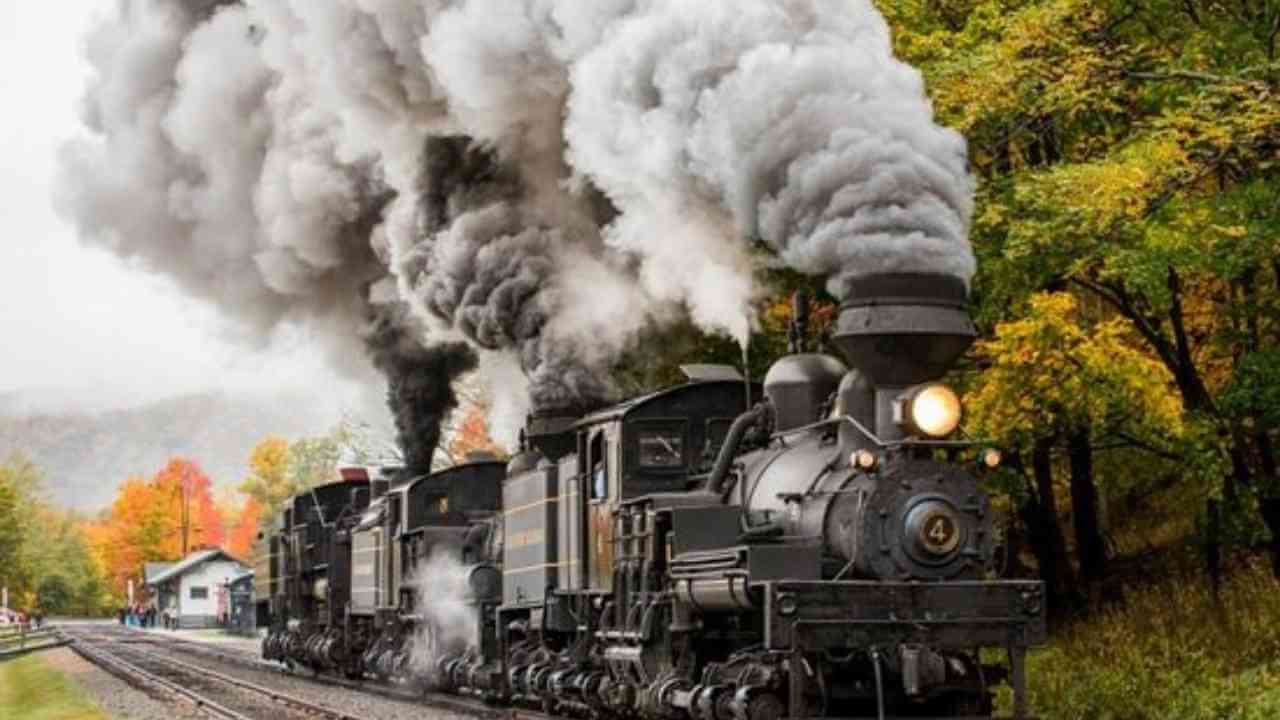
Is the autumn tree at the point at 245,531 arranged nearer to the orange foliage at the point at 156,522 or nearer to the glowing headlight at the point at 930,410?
the orange foliage at the point at 156,522

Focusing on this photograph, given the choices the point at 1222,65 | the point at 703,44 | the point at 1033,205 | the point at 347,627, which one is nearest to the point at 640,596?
the point at 703,44

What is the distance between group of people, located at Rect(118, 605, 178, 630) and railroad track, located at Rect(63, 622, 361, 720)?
57.4 metres

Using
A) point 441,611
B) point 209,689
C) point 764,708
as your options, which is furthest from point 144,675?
point 764,708

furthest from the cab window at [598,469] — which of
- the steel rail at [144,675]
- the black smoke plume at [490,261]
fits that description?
the steel rail at [144,675]

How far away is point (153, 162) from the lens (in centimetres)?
3203

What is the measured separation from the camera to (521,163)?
2495 centimetres

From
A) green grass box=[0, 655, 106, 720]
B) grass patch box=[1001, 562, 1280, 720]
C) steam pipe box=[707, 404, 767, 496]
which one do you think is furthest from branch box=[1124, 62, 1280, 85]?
green grass box=[0, 655, 106, 720]

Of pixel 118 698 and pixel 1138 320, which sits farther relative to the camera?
pixel 118 698

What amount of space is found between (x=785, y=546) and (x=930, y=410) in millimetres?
1482

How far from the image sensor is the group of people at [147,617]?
107 m

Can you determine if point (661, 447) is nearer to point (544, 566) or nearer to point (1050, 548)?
point (544, 566)

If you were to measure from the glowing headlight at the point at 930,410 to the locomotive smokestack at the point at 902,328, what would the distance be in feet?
0.64

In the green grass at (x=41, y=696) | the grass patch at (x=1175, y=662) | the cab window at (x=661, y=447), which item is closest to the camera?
the grass patch at (x=1175, y=662)

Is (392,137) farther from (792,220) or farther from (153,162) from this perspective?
(792,220)
